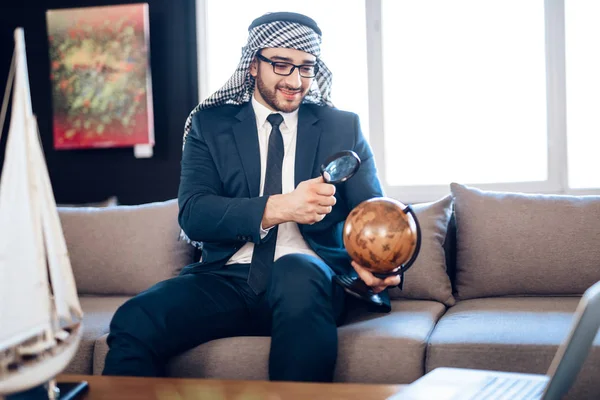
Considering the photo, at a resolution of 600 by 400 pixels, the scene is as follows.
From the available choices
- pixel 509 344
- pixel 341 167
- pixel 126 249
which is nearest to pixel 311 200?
pixel 341 167

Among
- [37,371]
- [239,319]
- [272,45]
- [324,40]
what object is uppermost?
[324,40]

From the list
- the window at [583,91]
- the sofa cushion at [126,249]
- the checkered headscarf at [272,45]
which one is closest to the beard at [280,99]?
the checkered headscarf at [272,45]

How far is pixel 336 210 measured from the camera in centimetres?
239

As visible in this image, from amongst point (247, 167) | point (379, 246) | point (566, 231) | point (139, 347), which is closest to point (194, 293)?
point (139, 347)

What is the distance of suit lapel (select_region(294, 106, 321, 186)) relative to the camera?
2.39 m

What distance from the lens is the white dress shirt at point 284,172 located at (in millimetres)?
2336

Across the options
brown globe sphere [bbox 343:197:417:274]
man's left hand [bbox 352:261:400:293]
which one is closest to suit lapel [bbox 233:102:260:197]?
man's left hand [bbox 352:261:400:293]

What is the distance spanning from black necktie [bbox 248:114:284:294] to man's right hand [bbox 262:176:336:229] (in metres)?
0.20

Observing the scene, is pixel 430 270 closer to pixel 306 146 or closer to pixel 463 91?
pixel 306 146

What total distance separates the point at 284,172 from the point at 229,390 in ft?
3.95

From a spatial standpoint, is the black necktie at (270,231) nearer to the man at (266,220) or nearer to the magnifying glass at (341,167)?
the man at (266,220)

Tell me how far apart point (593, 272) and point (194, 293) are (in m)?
1.58

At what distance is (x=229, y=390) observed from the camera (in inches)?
52.1

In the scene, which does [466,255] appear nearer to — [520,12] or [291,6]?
[520,12]
